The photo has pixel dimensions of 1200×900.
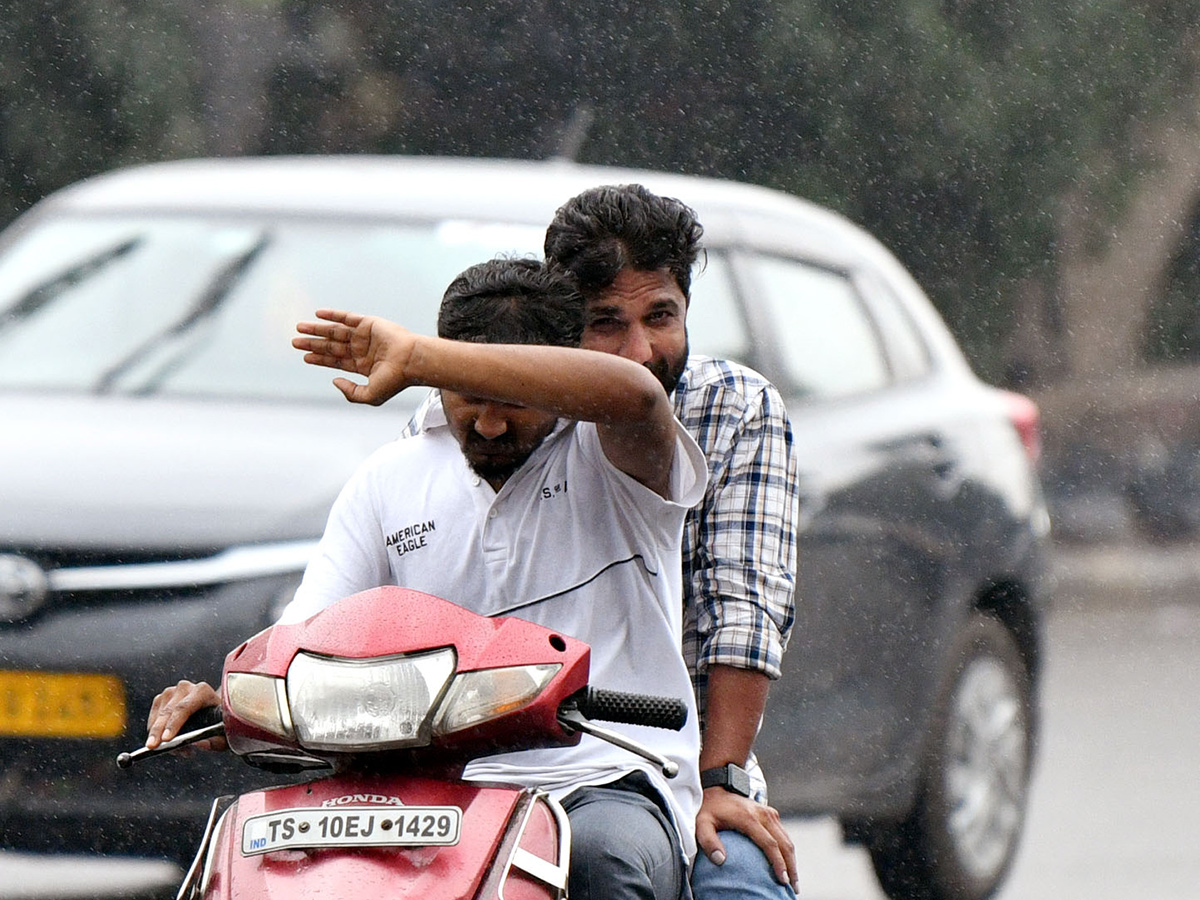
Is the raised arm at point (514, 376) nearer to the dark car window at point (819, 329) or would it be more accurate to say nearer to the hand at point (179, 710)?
the hand at point (179, 710)

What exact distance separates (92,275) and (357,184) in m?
0.72

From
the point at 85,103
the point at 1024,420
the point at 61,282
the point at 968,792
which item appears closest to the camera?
the point at 61,282

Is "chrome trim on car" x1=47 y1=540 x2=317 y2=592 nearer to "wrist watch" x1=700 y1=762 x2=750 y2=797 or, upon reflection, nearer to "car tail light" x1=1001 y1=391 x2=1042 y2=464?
"wrist watch" x1=700 y1=762 x2=750 y2=797

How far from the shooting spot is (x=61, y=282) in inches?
237

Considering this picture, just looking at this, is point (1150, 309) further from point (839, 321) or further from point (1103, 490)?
point (839, 321)

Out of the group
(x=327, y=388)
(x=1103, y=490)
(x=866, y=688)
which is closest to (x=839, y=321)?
(x=866, y=688)

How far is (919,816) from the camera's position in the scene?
6.03m

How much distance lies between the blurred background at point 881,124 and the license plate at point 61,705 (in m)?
8.02

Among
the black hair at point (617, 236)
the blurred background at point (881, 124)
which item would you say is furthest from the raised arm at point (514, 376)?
the blurred background at point (881, 124)

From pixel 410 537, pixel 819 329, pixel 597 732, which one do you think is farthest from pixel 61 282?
pixel 597 732

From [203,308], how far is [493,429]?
3.08m

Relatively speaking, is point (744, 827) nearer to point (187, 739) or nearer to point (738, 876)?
point (738, 876)

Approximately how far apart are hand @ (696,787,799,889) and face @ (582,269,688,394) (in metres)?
Answer: 0.61

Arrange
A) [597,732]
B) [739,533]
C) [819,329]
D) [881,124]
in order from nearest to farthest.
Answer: [597,732] → [739,533] → [819,329] → [881,124]
